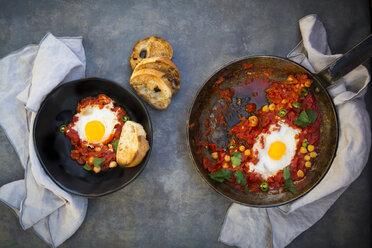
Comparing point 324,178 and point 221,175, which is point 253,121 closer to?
point 221,175

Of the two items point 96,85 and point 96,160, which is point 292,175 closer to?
point 96,160

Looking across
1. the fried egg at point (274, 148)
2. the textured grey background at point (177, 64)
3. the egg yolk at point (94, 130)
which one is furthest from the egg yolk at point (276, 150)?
the egg yolk at point (94, 130)

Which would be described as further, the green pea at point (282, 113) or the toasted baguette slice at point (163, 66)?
the green pea at point (282, 113)

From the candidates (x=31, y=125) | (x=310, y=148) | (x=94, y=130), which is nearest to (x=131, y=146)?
(x=94, y=130)

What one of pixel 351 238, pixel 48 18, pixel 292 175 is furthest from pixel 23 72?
pixel 351 238

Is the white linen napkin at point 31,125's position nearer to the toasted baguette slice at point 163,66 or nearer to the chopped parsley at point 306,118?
the toasted baguette slice at point 163,66

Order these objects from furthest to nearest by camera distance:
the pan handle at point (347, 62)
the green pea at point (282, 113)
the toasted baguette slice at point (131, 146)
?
the green pea at point (282, 113) < the toasted baguette slice at point (131, 146) < the pan handle at point (347, 62)
